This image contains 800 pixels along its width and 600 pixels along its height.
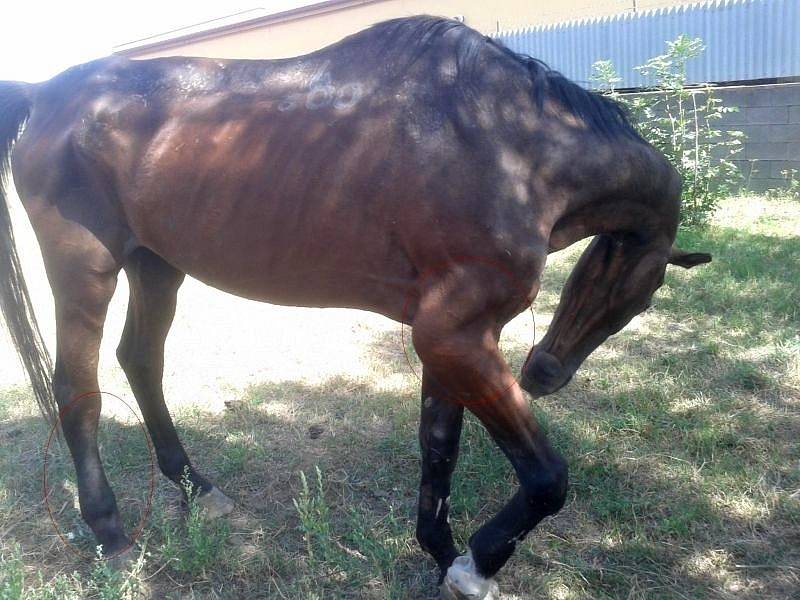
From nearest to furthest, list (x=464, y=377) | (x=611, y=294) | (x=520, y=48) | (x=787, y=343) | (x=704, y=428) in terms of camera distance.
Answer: (x=464, y=377) → (x=611, y=294) → (x=704, y=428) → (x=787, y=343) → (x=520, y=48)

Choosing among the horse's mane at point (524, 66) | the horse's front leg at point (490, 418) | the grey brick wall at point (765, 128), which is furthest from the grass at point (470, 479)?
the grey brick wall at point (765, 128)

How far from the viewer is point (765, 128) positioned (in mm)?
8438

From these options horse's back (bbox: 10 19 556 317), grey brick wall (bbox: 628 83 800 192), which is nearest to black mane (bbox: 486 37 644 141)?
horse's back (bbox: 10 19 556 317)

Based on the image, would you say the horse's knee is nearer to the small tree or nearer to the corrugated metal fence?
the small tree

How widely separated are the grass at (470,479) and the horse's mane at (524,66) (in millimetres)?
1536

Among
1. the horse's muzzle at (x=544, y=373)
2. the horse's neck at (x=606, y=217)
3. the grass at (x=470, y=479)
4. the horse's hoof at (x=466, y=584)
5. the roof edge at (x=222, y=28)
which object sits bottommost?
the grass at (x=470, y=479)

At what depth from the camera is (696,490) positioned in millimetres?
3074

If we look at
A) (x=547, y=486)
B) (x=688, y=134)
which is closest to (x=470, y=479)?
(x=547, y=486)

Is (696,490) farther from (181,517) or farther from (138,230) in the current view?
(138,230)

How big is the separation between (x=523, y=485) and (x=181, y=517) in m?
1.70

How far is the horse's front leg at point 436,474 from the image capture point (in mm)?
2664

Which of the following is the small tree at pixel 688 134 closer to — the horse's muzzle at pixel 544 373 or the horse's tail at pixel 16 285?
the horse's muzzle at pixel 544 373

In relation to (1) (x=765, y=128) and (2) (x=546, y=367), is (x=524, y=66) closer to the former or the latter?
(2) (x=546, y=367)

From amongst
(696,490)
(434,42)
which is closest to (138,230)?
(434,42)
